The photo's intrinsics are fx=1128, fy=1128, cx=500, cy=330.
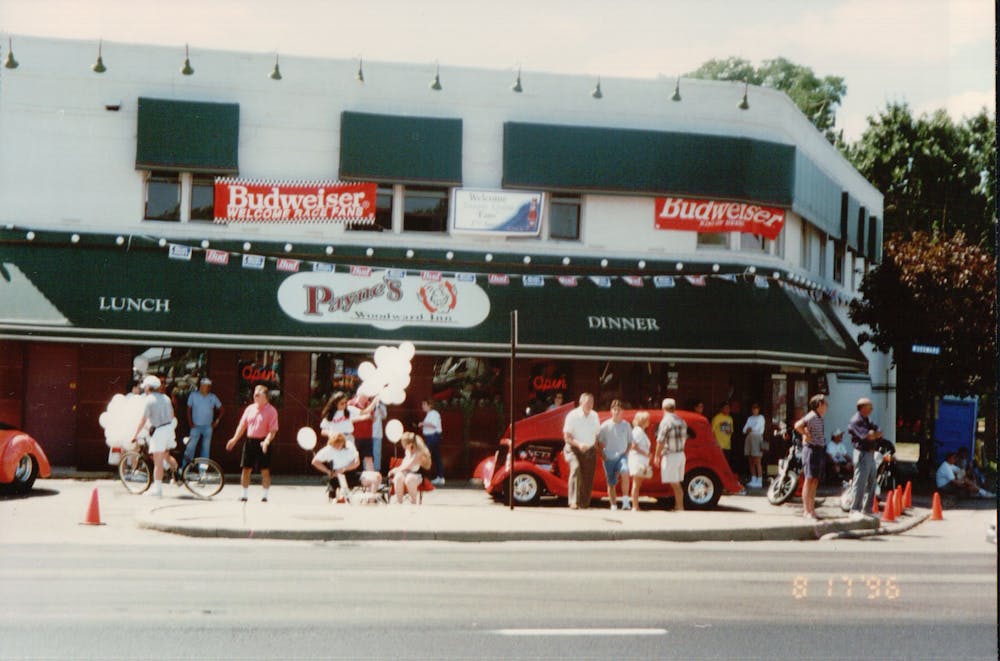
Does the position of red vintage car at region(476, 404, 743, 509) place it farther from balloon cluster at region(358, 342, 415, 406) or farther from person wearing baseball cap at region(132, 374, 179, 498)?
person wearing baseball cap at region(132, 374, 179, 498)

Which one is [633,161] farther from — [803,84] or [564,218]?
[803,84]

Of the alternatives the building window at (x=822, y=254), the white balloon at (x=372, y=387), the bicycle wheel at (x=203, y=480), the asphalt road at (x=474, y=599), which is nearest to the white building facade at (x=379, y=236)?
the white balloon at (x=372, y=387)

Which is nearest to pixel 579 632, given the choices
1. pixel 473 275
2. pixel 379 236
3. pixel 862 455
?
pixel 862 455

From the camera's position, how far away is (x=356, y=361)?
77.3 ft

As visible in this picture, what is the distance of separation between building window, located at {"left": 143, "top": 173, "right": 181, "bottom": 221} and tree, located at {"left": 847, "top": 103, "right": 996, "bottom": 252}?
89.2 ft

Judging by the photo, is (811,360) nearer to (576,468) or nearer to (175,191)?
(576,468)

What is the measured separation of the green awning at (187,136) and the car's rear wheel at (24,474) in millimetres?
7138

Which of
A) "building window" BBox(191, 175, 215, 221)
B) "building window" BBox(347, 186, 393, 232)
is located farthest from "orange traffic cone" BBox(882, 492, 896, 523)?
"building window" BBox(191, 175, 215, 221)

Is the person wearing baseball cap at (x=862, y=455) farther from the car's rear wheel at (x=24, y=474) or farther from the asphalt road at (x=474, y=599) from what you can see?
the car's rear wheel at (x=24, y=474)

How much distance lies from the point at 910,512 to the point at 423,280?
10.4 meters

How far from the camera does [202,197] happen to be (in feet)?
76.6

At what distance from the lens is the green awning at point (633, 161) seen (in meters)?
23.7

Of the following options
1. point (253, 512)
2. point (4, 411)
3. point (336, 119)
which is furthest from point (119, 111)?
point (253, 512)

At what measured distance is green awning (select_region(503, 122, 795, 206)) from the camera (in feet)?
77.9
